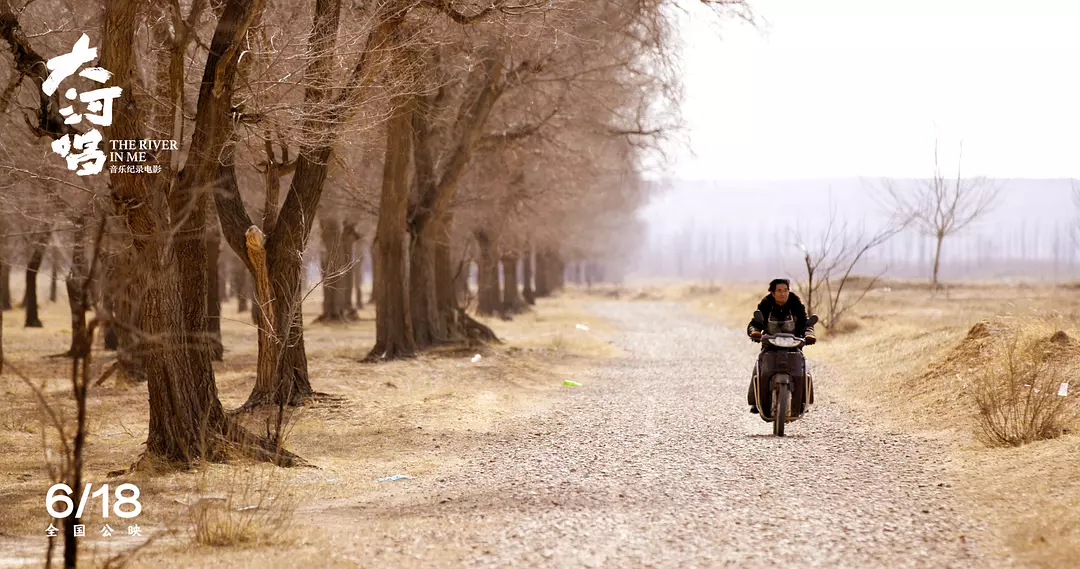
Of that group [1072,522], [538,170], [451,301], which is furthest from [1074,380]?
[538,170]

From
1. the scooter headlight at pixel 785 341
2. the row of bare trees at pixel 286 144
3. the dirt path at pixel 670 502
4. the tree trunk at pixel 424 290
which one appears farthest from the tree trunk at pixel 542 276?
the scooter headlight at pixel 785 341

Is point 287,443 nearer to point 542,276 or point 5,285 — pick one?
point 5,285

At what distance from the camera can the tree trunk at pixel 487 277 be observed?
1454 inches

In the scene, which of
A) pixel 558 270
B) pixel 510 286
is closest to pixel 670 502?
pixel 510 286

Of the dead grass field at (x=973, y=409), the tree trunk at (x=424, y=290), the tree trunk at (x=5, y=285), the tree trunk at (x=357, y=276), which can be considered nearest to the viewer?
the dead grass field at (x=973, y=409)

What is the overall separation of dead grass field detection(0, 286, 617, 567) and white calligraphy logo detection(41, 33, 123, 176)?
95.7 inches

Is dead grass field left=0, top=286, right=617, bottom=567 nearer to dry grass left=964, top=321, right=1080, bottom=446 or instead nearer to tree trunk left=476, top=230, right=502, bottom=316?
dry grass left=964, top=321, right=1080, bottom=446

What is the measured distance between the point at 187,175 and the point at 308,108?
2349mm

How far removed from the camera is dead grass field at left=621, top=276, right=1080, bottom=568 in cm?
748

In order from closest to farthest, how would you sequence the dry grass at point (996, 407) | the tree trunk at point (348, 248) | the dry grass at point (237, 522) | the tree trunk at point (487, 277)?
the dry grass at point (237, 522) < the dry grass at point (996, 407) < the tree trunk at point (348, 248) < the tree trunk at point (487, 277)

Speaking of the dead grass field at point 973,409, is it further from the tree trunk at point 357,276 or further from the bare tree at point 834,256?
the tree trunk at point 357,276

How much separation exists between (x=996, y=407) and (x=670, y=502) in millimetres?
4286

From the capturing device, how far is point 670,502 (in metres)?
8.48

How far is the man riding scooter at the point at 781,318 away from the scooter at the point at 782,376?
0.06m
